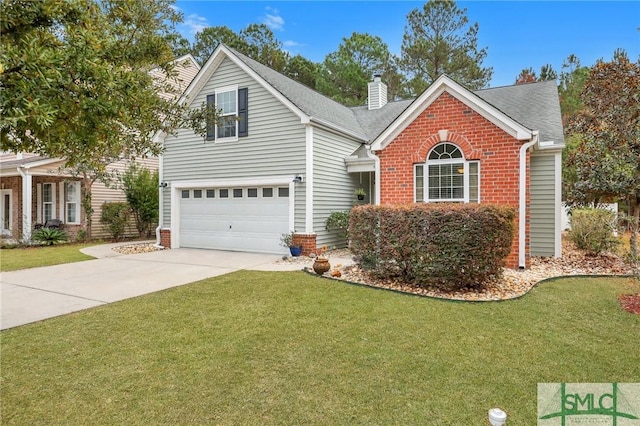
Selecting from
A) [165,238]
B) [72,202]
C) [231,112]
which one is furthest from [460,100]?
[72,202]

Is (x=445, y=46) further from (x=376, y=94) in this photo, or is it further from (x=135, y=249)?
(x=135, y=249)

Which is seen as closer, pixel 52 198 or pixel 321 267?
pixel 321 267

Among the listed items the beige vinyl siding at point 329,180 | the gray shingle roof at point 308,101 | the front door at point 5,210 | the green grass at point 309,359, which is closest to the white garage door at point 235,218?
the beige vinyl siding at point 329,180

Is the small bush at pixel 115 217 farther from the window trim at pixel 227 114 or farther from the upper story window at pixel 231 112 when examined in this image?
the window trim at pixel 227 114

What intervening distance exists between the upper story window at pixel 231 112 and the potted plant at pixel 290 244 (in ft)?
12.2

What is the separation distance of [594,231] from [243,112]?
1113 cm

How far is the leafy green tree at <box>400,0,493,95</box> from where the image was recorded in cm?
2502

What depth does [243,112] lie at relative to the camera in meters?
12.5

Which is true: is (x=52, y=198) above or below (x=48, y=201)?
above

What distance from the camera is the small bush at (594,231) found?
10195mm

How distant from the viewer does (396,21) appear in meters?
26.0

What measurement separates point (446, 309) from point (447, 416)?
2850mm

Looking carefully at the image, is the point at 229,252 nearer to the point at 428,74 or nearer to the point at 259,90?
the point at 259,90

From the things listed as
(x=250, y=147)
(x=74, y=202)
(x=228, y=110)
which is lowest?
(x=74, y=202)
